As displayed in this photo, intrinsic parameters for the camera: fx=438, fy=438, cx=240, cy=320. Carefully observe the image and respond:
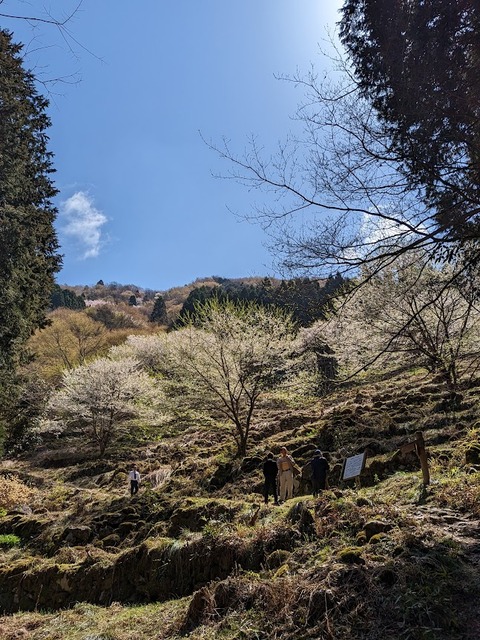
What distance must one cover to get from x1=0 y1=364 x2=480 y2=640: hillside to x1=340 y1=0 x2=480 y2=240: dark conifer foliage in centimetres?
326

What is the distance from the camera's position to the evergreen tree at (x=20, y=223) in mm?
10617

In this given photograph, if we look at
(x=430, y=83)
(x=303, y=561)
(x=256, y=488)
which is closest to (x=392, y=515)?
(x=303, y=561)

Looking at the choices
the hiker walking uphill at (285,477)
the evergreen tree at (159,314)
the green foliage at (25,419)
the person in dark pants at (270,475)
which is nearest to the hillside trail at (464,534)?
the hiker walking uphill at (285,477)

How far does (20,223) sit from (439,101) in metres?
10.4

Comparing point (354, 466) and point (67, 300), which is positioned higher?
point (67, 300)

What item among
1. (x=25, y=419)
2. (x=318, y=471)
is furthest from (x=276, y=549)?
(x=25, y=419)

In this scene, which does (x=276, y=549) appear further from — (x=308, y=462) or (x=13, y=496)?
(x=13, y=496)

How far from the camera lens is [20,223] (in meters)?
11.4

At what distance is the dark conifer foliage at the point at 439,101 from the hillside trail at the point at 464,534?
10.1 ft

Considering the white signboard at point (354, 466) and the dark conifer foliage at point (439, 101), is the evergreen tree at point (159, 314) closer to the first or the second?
the white signboard at point (354, 466)

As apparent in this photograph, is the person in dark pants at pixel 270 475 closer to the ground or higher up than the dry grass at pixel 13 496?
higher up

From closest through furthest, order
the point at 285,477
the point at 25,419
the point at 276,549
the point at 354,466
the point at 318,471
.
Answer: the point at 276,549
the point at 354,466
the point at 318,471
the point at 285,477
the point at 25,419

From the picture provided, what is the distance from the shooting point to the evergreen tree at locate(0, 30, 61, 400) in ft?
34.8

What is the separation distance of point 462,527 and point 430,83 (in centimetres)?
474
